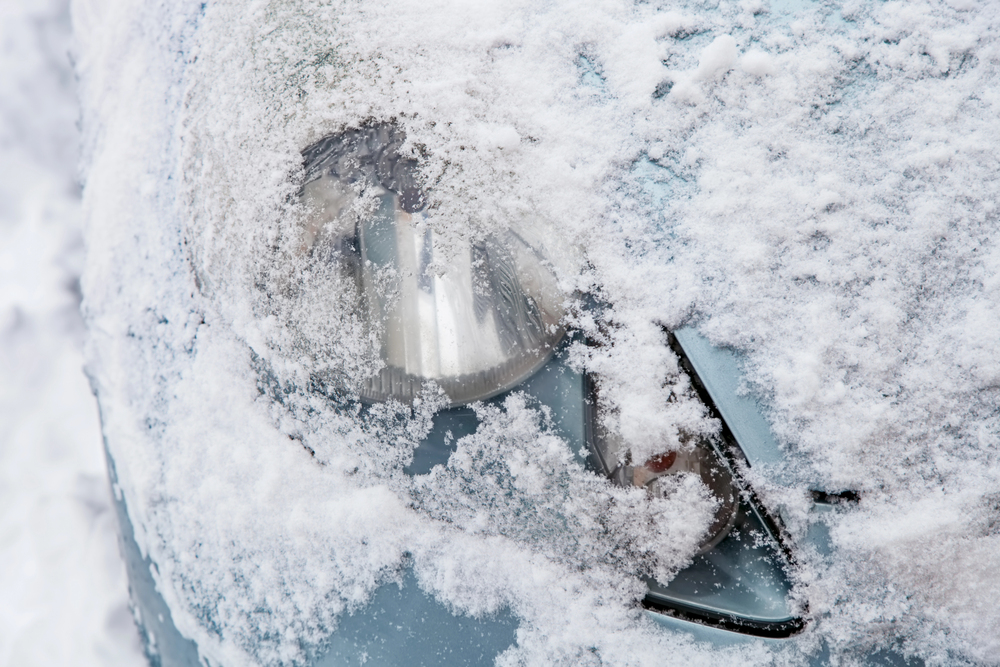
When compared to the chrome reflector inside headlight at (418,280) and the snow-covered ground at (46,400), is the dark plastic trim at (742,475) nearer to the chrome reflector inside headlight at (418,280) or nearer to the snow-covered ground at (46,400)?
the chrome reflector inside headlight at (418,280)

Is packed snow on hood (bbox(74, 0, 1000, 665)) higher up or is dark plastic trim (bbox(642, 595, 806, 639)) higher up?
packed snow on hood (bbox(74, 0, 1000, 665))

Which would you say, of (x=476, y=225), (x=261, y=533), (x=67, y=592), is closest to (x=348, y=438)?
(x=261, y=533)

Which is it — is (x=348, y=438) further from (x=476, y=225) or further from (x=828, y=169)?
(x=828, y=169)

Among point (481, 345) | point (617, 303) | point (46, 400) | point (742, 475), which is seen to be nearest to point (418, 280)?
point (481, 345)

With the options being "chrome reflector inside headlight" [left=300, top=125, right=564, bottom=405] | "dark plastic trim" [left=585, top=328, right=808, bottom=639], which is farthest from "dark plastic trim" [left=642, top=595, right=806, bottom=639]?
"chrome reflector inside headlight" [left=300, top=125, right=564, bottom=405]

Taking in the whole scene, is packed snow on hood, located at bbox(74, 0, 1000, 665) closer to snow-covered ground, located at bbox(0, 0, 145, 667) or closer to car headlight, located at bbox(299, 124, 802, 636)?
car headlight, located at bbox(299, 124, 802, 636)

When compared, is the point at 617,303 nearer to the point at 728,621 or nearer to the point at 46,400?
the point at 728,621
